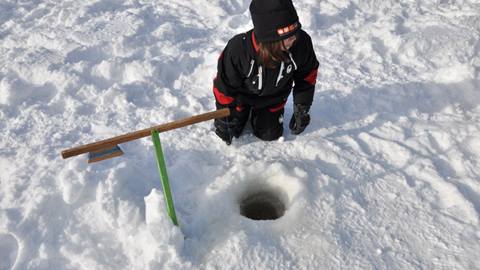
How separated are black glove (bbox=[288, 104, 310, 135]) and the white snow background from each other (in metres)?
0.10

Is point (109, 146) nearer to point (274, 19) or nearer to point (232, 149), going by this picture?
point (274, 19)

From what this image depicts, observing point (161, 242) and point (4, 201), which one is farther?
point (4, 201)

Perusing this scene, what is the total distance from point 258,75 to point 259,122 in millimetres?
578

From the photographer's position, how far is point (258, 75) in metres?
3.06

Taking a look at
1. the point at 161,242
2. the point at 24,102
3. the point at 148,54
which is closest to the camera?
the point at 161,242

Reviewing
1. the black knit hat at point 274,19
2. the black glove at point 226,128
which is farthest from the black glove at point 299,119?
the black knit hat at point 274,19

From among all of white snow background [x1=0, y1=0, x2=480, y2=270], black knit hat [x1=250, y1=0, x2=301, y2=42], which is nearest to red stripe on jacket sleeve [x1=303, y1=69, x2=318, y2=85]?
white snow background [x1=0, y1=0, x2=480, y2=270]

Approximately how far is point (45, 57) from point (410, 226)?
13.9 feet

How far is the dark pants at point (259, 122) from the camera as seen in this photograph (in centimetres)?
342

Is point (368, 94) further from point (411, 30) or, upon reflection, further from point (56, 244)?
point (56, 244)

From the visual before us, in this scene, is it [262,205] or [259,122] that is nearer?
[262,205]

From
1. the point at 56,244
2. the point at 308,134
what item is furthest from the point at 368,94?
the point at 56,244

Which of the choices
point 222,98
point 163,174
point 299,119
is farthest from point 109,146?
point 299,119

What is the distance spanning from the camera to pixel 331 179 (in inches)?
123
